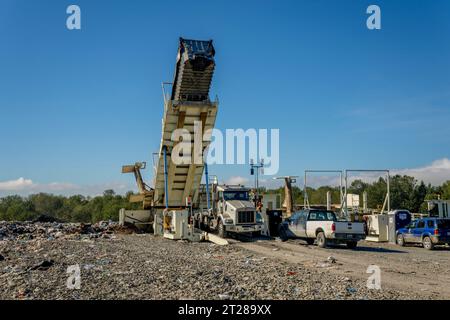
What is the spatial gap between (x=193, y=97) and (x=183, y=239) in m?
5.75

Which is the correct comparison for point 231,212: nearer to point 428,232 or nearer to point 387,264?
point 387,264

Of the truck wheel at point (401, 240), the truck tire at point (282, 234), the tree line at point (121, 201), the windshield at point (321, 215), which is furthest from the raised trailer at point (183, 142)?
the tree line at point (121, 201)

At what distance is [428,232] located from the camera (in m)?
19.9

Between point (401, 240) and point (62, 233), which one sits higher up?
point (62, 233)

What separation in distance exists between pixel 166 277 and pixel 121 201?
61.0 m

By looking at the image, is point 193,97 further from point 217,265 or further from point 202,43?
point 217,265

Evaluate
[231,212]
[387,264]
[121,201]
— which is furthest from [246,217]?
[121,201]

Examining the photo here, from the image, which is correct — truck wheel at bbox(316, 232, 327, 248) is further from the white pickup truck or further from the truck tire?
the truck tire

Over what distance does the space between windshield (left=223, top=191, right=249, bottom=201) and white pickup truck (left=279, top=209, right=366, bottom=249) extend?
6.88ft

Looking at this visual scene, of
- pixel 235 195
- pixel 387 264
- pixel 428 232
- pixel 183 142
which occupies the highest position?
pixel 183 142

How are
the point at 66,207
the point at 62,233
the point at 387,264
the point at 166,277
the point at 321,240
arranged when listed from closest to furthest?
the point at 166,277 → the point at 387,264 → the point at 321,240 → the point at 62,233 → the point at 66,207

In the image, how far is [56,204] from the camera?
272ft

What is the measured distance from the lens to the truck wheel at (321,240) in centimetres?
1812
